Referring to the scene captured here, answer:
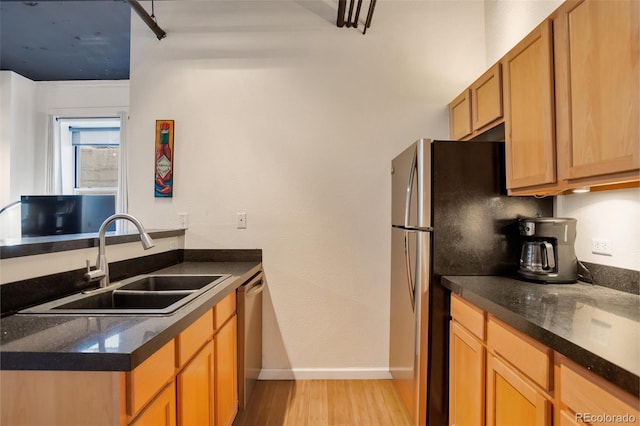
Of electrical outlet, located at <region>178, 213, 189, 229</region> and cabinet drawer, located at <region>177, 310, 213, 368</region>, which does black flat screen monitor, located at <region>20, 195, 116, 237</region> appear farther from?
cabinet drawer, located at <region>177, 310, 213, 368</region>

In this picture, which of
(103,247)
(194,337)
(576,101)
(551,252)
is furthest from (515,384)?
(103,247)

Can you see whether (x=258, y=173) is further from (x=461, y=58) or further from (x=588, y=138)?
(x=588, y=138)

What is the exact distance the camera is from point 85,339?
0.90 meters

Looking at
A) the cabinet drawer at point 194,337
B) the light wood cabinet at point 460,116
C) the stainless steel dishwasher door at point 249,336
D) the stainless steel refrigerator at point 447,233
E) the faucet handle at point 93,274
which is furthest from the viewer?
the light wood cabinet at point 460,116

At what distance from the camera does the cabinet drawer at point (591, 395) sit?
2.48ft

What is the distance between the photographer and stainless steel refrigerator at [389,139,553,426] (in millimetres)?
1835

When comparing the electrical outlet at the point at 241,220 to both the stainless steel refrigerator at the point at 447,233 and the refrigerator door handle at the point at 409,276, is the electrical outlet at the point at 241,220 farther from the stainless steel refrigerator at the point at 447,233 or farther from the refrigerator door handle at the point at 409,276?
the stainless steel refrigerator at the point at 447,233

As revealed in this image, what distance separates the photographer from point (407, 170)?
2.06 meters

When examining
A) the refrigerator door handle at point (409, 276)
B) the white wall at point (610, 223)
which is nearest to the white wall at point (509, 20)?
the white wall at point (610, 223)

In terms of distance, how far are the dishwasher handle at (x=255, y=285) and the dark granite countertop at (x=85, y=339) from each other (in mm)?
813

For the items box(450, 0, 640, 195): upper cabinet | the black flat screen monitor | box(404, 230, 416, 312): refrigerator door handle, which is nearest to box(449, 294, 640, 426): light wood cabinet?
box(404, 230, 416, 312): refrigerator door handle

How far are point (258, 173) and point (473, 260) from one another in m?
1.63

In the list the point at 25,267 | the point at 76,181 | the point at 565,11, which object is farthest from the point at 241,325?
the point at 76,181

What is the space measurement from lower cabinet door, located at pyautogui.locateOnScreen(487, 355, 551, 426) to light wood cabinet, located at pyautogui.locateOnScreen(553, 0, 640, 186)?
2.55 feet
